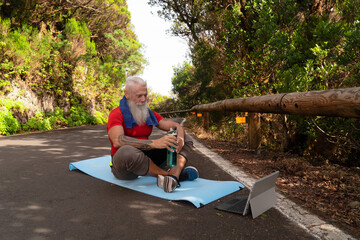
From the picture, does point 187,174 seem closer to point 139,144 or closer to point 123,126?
point 139,144

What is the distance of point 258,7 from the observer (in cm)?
693

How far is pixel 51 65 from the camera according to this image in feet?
49.3

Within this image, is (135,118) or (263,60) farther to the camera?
(263,60)

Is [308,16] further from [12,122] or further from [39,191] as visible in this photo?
[12,122]

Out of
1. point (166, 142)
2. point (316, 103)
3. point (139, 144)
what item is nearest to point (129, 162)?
point (139, 144)

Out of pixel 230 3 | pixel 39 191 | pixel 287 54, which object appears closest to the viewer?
pixel 39 191

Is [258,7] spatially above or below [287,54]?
above

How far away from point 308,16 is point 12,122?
10.9m

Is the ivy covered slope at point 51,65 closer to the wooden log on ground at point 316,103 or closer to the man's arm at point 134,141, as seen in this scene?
the man's arm at point 134,141

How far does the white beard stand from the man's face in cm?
4

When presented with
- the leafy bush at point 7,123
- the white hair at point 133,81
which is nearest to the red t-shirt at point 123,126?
the white hair at point 133,81

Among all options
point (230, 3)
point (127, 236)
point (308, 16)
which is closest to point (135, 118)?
point (127, 236)

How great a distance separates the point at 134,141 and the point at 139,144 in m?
0.07

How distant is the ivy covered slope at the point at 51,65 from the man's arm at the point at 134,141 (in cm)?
895
